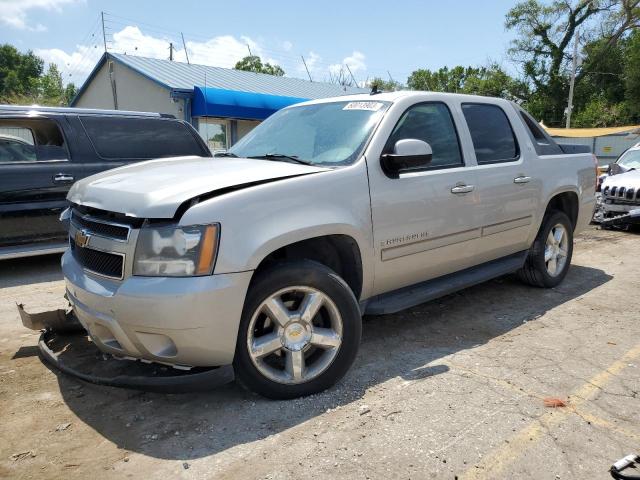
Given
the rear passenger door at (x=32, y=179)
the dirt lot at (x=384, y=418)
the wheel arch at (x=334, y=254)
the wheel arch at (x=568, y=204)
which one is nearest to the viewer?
the dirt lot at (x=384, y=418)

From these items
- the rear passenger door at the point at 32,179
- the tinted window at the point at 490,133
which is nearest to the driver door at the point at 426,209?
the tinted window at the point at 490,133

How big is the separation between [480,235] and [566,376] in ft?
4.24

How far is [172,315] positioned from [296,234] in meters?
0.81

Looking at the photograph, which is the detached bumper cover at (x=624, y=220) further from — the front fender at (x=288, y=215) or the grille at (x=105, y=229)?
the grille at (x=105, y=229)

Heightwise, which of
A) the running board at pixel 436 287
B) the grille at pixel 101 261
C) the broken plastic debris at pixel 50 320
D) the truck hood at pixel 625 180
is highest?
the grille at pixel 101 261

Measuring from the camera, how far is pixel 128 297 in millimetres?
2705

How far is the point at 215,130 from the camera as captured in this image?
18422 millimetres

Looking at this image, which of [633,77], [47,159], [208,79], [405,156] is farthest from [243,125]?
[633,77]

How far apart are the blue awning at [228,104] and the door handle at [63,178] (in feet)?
34.7

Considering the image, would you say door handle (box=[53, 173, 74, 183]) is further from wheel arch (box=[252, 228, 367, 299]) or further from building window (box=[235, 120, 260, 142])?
building window (box=[235, 120, 260, 142])

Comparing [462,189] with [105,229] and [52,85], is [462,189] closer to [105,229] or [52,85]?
[105,229]

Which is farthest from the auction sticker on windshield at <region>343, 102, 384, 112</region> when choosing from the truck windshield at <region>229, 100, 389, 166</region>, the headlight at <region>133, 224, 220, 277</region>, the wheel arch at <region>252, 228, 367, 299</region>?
the headlight at <region>133, 224, 220, 277</region>

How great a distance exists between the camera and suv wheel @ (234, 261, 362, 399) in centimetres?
295

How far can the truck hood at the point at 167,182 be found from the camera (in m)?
2.74
